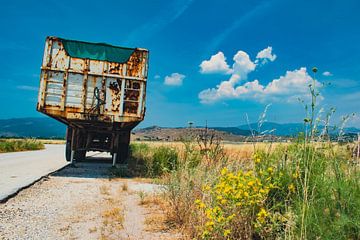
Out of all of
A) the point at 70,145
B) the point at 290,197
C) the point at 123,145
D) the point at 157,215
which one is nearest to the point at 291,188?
the point at 290,197

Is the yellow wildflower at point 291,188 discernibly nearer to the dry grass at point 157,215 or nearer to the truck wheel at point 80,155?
the dry grass at point 157,215

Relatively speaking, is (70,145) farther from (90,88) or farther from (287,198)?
(287,198)

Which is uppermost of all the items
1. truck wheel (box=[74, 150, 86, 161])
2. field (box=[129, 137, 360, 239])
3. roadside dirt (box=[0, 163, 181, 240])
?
field (box=[129, 137, 360, 239])

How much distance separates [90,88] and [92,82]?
0.19 m

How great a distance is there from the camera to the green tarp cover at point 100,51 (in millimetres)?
9562

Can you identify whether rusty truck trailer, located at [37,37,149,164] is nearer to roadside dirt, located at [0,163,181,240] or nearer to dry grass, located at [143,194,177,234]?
roadside dirt, located at [0,163,181,240]

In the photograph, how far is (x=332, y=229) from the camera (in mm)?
2609

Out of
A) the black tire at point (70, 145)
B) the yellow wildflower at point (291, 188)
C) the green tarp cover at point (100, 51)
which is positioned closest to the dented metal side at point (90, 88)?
the green tarp cover at point (100, 51)

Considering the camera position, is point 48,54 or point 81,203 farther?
point 48,54

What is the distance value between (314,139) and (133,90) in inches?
267

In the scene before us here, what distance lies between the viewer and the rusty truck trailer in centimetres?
918

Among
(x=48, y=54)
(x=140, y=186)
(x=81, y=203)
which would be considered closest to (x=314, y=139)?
(x=81, y=203)

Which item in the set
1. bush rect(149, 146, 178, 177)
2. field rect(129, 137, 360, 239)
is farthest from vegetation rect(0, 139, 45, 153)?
field rect(129, 137, 360, 239)

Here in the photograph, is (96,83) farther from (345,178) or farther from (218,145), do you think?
(345,178)
